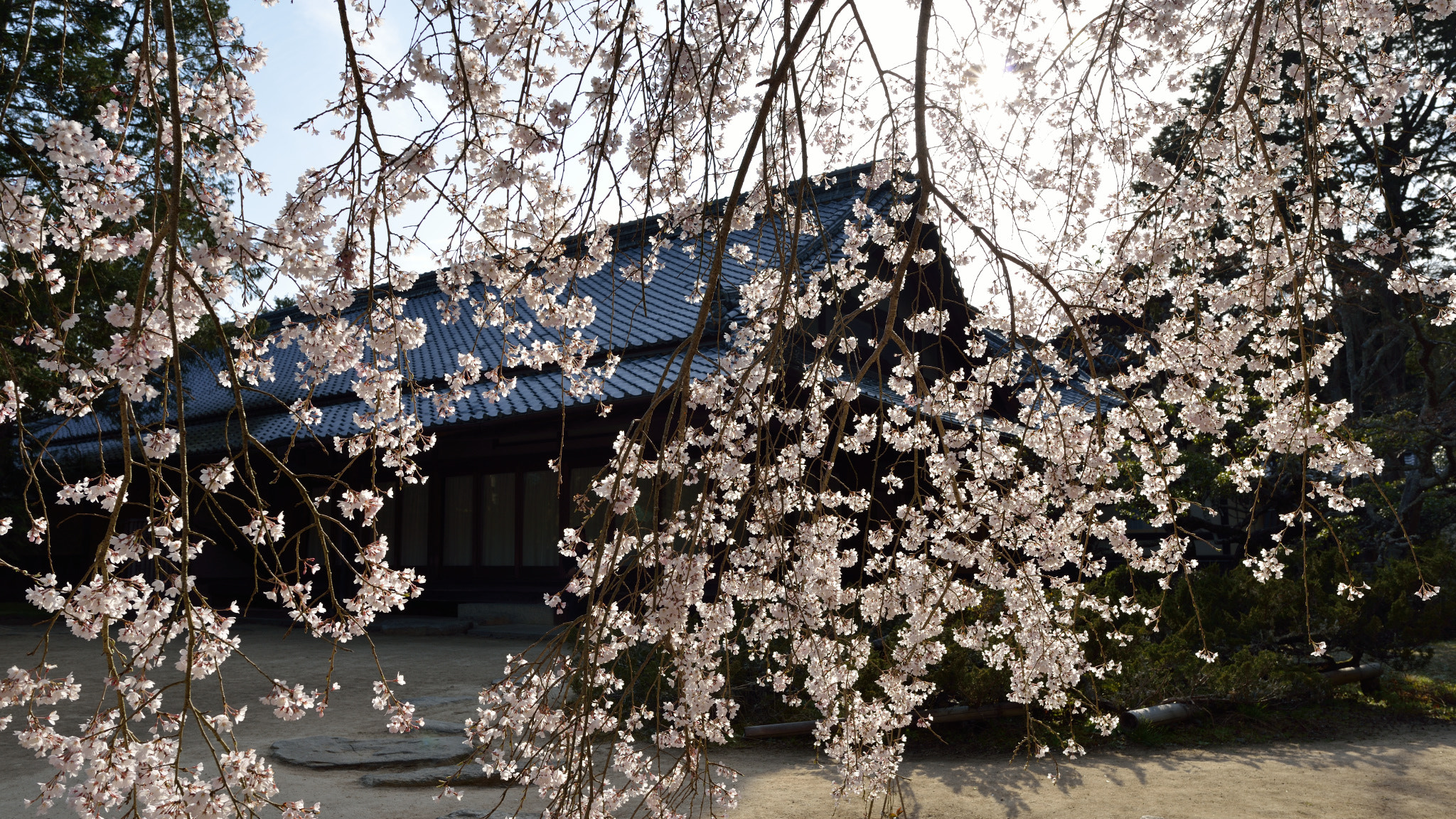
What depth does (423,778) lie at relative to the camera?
416cm

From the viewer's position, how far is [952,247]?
3.12 meters

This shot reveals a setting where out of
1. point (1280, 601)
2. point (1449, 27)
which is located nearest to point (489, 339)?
point (1280, 601)

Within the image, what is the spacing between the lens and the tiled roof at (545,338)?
8.73 meters

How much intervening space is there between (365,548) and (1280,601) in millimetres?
5945

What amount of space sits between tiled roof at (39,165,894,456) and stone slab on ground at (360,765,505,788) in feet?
11.3

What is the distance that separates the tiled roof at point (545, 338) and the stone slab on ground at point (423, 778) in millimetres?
3453

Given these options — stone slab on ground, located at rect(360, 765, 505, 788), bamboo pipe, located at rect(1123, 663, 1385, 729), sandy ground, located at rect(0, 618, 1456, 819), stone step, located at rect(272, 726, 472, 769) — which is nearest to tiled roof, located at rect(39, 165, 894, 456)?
stone step, located at rect(272, 726, 472, 769)

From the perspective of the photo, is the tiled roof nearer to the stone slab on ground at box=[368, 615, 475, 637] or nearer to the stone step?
the stone slab on ground at box=[368, 615, 475, 637]

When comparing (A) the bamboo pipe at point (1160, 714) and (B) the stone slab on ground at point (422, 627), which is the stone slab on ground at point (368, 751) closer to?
(A) the bamboo pipe at point (1160, 714)

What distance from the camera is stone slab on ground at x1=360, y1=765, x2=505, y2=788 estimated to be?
13.4 ft

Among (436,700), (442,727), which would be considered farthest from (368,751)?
(436,700)

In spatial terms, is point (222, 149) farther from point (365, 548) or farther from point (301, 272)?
point (365, 548)

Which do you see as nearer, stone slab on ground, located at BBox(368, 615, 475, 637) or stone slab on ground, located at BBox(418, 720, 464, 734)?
stone slab on ground, located at BBox(418, 720, 464, 734)

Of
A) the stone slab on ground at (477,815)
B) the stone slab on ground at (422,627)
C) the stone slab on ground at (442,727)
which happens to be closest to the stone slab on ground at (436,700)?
the stone slab on ground at (442,727)
